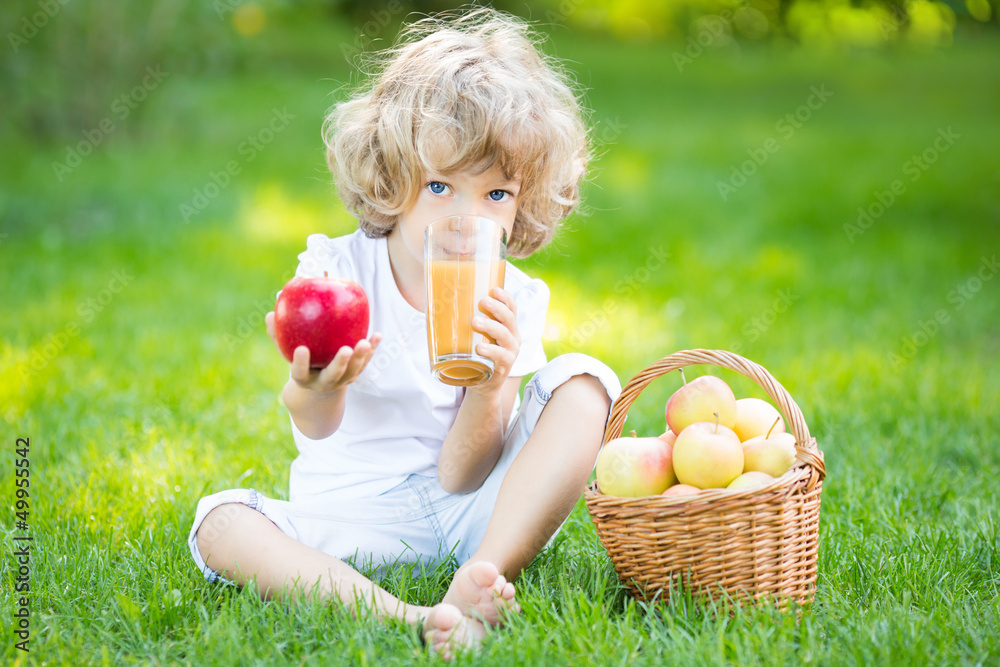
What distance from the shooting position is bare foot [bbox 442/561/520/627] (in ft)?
5.65

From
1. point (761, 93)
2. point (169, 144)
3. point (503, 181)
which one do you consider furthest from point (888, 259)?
point (761, 93)

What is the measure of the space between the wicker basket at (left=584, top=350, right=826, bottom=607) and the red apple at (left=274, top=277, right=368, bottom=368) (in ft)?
1.91

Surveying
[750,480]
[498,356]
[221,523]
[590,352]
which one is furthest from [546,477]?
[590,352]

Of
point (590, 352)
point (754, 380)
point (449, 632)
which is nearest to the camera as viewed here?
point (449, 632)

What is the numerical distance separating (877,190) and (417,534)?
563 centimetres

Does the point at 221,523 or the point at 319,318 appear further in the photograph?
the point at 221,523

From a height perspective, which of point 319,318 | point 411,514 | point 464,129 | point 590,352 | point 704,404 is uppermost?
point 464,129

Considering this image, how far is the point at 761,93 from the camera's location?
468 inches

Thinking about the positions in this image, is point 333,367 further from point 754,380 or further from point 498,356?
point 754,380

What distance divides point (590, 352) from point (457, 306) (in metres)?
2.14

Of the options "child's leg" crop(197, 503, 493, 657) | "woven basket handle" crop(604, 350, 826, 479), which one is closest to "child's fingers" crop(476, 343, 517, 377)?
"woven basket handle" crop(604, 350, 826, 479)

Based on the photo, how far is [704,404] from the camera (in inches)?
75.2

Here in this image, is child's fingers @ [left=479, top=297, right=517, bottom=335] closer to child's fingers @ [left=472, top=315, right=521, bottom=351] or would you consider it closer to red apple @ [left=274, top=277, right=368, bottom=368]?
child's fingers @ [left=472, top=315, right=521, bottom=351]

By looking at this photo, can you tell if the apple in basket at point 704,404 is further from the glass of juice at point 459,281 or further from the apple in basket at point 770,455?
the glass of juice at point 459,281
